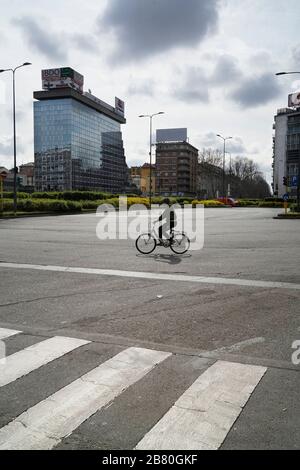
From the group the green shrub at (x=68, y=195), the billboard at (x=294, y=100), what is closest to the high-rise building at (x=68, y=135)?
the billboard at (x=294, y=100)

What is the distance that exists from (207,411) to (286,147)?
11457 centimetres

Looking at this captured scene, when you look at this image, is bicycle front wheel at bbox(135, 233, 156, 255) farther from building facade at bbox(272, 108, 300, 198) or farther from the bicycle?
building facade at bbox(272, 108, 300, 198)

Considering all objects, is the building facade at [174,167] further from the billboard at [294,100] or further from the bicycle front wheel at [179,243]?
the bicycle front wheel at [179,243]

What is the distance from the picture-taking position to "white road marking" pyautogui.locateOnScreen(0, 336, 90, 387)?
434 centimetres

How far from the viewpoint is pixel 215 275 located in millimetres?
9414

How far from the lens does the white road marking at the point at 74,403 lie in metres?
3.19

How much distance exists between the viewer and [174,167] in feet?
514

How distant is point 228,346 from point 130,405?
6.00 feet

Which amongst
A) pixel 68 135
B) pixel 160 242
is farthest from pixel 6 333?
pixel 68 135

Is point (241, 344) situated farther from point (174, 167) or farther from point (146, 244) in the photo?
point (174, 167)

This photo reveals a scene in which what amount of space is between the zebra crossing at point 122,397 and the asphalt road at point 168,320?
0.09ft

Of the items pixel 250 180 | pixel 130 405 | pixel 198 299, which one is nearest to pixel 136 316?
pixel 198 299
